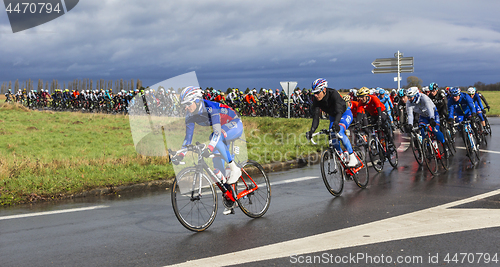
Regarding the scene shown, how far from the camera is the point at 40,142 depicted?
16375mm

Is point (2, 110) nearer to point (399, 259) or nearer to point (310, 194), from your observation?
point (310, 194)

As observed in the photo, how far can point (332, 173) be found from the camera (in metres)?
7.64

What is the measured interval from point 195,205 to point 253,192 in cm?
109

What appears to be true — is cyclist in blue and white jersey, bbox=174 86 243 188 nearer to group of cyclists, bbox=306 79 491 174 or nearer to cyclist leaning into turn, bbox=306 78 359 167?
group of cyclists, bbox=306 79 491 174

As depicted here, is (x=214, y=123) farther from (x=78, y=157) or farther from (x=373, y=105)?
(x=78, y=157)

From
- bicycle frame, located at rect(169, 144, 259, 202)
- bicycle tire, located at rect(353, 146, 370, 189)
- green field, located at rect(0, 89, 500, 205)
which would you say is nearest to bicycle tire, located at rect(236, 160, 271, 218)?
bicycle frame, located at rect(169, 144, 259, 202)

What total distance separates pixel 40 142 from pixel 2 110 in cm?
1766

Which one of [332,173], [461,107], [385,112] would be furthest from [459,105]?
[332,173]

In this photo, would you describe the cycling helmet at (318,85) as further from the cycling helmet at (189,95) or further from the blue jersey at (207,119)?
the cycling helmet at (189,95)

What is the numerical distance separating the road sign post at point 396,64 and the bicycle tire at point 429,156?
20.3m

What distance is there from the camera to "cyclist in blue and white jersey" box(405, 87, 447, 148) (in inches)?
395

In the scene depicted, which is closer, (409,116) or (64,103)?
(409,116)

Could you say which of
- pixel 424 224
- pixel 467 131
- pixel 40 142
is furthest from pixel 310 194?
pixel 40 142

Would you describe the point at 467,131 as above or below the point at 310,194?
above
